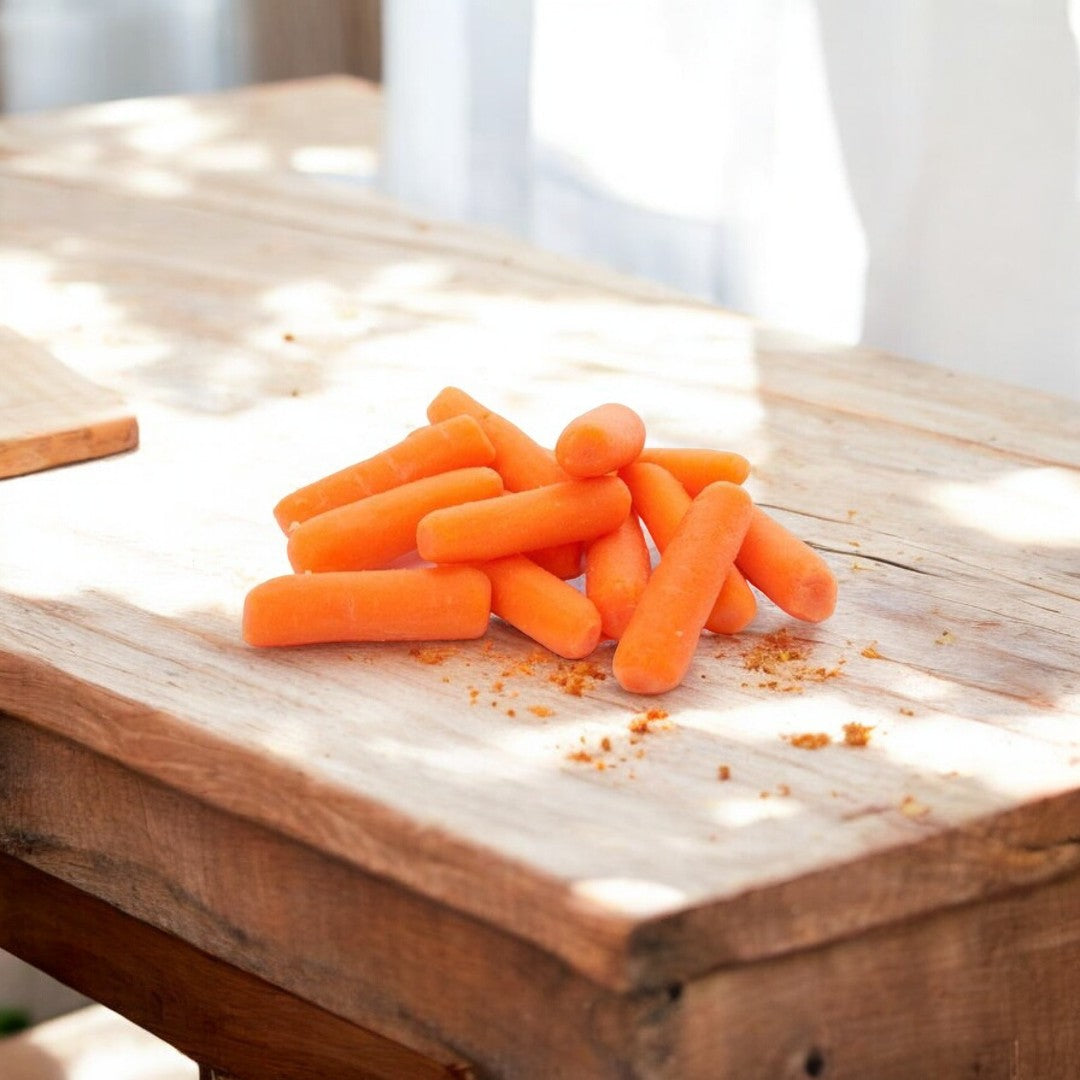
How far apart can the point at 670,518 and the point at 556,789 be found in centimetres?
25

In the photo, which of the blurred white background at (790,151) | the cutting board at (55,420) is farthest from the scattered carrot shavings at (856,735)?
the blurred white background at (790,151)

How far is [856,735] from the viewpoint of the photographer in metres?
0.96

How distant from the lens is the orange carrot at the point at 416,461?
115 centimetres

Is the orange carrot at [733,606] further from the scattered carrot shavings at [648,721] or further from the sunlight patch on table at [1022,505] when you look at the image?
the sunlight patch on table at [1022,505]

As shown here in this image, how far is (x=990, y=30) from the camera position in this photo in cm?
169

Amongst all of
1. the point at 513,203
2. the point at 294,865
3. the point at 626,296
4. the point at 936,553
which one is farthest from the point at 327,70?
the point at 294,865

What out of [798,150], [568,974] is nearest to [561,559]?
[568,974]

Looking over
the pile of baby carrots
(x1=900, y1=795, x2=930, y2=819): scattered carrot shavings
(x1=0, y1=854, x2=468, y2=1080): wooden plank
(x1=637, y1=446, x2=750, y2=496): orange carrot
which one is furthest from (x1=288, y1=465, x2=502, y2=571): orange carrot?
(x1=900, y1=795, x2=930, y2=819): scattered carrot shavings

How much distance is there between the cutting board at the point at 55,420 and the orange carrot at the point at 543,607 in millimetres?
470

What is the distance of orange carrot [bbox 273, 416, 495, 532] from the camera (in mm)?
1150

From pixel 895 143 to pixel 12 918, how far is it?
1101mm

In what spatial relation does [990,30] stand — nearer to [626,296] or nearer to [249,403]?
[626,296]

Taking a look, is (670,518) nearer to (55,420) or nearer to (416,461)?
(416,461)

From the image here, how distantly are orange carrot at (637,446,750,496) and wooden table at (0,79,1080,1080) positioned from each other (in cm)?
10
